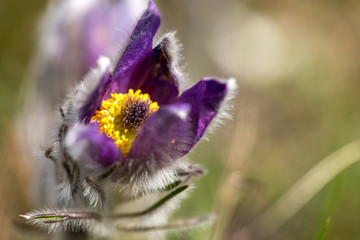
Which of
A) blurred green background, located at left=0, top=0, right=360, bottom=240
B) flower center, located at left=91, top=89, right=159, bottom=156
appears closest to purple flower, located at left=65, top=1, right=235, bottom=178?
flower center, located at left=91, top=89, right=159, bottom=156

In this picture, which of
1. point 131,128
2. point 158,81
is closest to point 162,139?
point 131,128

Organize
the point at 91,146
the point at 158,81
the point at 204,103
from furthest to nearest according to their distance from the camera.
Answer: the point at 158,81, the point at 204,103, the point at 91,146

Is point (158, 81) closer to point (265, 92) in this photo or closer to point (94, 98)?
point (94, 98)

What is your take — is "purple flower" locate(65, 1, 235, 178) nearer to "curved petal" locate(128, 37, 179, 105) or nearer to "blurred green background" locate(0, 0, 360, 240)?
"curved petal" locate(128, 37, 179, 105)

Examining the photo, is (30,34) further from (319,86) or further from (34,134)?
(319,86)

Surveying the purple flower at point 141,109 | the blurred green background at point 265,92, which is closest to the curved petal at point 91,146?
the purple flower at point 141,109

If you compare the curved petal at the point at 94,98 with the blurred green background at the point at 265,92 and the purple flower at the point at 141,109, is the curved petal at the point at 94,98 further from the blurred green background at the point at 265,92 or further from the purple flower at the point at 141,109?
the blurred green background at the point at 265,92
